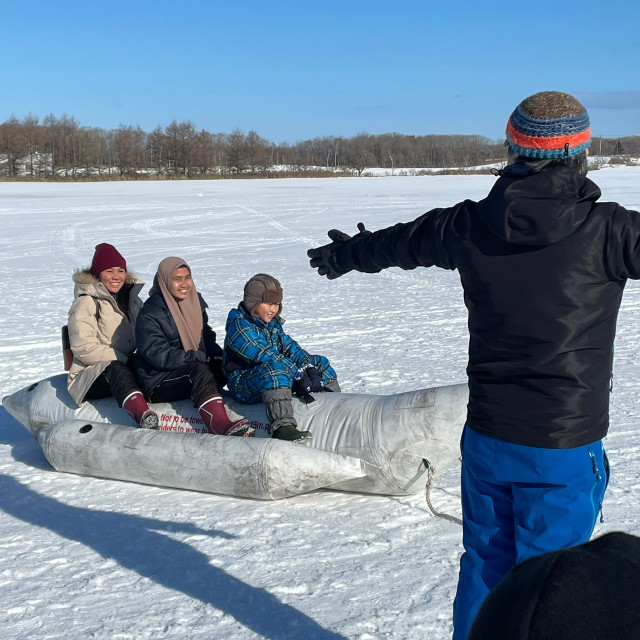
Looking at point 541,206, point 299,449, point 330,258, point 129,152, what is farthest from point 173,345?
point 129,152

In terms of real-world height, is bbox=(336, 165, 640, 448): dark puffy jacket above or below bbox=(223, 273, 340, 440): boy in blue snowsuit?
above

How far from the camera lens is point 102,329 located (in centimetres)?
480

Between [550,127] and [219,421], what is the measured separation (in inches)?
106

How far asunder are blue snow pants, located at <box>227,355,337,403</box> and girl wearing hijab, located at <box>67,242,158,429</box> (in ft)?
2.01

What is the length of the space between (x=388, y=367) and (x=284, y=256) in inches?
268

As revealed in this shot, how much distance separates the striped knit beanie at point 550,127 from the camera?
1.90m

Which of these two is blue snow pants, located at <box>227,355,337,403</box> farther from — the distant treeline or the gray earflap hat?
the distant treeline

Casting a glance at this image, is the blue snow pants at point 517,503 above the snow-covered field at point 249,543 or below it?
above

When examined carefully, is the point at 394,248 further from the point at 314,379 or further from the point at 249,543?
the point at 314,379

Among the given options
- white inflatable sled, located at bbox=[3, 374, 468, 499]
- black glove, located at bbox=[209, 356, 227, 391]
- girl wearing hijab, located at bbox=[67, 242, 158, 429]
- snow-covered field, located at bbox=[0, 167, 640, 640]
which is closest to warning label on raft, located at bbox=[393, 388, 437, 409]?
white inflatable sled, located at bbox=[3, 374, 468, 499]

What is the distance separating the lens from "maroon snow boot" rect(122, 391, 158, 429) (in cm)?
433

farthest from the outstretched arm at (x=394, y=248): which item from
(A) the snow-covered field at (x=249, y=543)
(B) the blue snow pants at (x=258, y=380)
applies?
(B) the blue snow pants at (x=258, y=380)

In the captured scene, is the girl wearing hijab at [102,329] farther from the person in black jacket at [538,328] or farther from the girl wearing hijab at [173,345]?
the person in black jacket at [538,328]

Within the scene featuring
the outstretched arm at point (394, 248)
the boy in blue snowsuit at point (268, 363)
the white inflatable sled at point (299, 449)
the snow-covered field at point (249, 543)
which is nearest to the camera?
the outstretched arm at point (394, 248)
